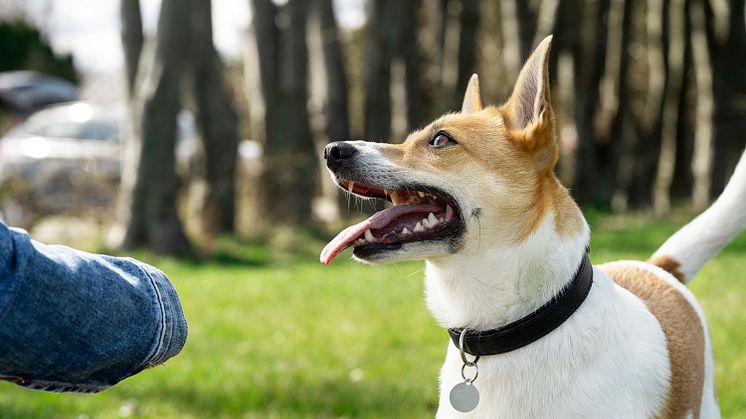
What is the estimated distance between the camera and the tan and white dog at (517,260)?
3252 mm

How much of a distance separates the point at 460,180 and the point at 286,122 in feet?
40.3

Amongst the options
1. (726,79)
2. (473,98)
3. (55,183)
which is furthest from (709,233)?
(726,79)

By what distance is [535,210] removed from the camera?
11.2ft

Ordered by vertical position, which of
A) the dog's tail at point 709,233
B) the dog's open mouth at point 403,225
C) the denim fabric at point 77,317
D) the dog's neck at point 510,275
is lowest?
the dog's tail at point 709,233

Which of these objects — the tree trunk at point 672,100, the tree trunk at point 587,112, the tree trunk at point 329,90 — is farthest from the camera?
the tree trunk at point 587,112

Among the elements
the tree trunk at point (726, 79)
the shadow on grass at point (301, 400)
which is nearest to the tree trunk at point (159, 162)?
the shadow on grass at point (301, 400)

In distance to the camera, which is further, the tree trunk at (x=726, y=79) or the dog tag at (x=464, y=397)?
the tree trunk at (x=726, y=79)

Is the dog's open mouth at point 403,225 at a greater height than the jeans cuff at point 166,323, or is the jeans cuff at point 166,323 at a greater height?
the jeans cuff at point 166,323

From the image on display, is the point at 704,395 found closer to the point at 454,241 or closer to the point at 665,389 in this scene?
the point at 665,389

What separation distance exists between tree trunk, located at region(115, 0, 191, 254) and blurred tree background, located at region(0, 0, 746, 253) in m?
0.02

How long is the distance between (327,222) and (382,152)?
13.0 m

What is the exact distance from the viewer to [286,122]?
1562 centimetres

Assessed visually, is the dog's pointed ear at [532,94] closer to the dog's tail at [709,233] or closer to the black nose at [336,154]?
the black nose at [336,154]

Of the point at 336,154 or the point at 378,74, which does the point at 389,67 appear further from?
the point at 336,154
